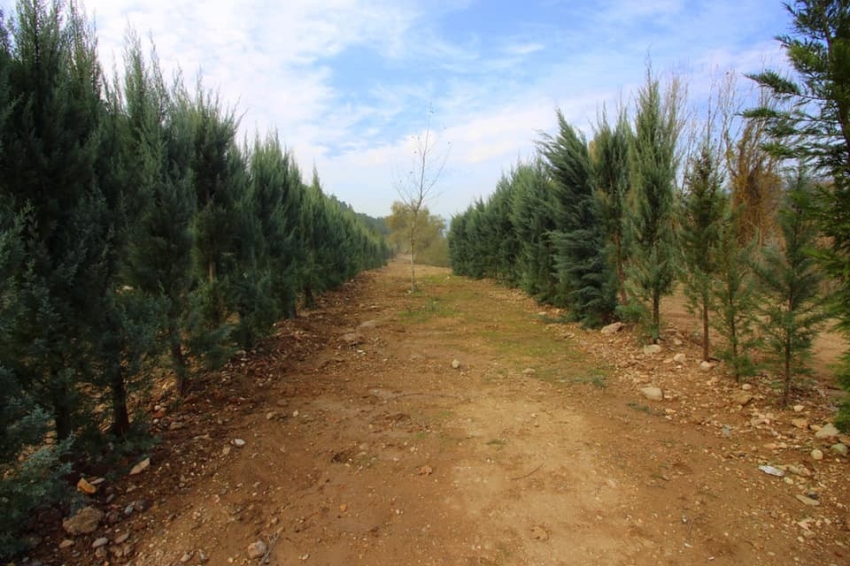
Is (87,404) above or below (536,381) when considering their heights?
above

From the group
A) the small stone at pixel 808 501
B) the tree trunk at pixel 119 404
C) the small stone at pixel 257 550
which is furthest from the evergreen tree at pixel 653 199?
the tree trunk at pixel 119 404

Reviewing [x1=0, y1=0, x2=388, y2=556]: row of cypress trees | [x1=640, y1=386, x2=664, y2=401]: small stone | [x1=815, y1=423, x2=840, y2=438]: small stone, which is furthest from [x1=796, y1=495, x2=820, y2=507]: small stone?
[x1=0, y1=0, x2=388, y2=556]: row of cypress trees

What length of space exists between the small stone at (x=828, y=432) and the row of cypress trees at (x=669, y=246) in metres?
0.58

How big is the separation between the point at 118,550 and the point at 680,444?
445 cm

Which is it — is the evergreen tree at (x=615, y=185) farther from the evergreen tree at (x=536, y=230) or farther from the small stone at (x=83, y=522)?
the small stone at (x=83, y=522)

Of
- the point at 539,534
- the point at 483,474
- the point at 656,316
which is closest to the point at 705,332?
the point at 656,316

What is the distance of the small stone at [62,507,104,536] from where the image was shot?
2.56m

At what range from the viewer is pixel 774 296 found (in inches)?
165

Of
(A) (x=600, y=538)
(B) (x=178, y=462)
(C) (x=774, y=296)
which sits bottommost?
(A) (x=600, y=538)

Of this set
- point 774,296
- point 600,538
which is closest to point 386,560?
point 600,538

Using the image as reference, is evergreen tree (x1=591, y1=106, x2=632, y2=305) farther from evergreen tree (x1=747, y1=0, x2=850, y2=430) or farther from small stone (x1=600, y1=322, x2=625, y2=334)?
evergreen tree (x1=747, y1=0, x2=850, y2=430)

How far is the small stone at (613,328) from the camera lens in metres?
7.62

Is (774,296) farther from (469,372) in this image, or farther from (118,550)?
(118,550)

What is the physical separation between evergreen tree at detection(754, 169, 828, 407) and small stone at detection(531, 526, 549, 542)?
3.39 metres
